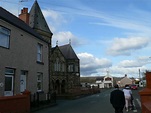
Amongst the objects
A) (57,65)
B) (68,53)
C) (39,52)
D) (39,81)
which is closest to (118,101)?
(39,81)

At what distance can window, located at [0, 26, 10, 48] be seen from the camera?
17.2 meters

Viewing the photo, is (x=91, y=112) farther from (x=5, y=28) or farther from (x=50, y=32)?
(x=50, y=32)

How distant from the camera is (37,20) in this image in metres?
39.3

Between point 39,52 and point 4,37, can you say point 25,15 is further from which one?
point 4,37

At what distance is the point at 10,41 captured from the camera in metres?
18.2

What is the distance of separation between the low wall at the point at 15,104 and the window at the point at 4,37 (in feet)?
13.5

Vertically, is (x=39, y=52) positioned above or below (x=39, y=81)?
above

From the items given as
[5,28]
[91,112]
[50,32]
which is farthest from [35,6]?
[91,112]

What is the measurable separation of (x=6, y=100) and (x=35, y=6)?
102ft

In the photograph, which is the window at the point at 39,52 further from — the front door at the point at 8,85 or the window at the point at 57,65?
the window at the point at 57,65

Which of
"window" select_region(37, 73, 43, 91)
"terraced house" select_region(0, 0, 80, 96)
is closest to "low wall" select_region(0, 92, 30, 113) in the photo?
"terraced house" select_region(0, 0, 80, 96)

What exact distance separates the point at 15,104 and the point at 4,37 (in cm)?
564

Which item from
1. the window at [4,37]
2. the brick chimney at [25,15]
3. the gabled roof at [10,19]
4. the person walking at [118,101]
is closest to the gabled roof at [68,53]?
the brick chimney at [25,15]

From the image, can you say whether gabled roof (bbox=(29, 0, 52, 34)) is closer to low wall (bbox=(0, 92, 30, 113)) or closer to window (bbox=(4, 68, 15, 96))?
window (bbox=(4, 68, 15, 96))
